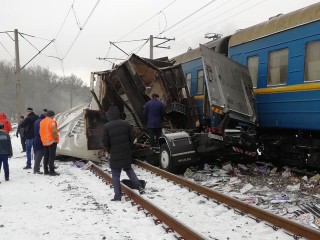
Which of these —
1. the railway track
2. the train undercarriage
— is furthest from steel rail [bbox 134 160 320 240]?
the train undercarriage

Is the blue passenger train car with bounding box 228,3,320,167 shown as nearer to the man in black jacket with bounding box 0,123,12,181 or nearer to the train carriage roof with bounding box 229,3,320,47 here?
the train carriage roof with bounding box 229,3,320,47

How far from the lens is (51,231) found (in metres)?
4.92

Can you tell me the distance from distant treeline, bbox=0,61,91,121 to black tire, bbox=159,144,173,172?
6659 centimetres

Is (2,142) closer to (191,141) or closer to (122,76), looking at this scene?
(122,76)

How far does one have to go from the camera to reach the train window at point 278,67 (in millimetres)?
8469

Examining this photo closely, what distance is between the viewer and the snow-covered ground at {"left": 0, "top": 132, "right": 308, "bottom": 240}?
15.7ft

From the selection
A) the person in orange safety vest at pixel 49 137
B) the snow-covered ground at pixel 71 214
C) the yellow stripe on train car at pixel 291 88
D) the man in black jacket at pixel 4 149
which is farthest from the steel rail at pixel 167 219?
the yellow stripe on train car at pixel 291 88

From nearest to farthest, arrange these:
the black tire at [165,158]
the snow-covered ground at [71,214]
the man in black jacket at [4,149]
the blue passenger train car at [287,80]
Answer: the snow-covered ground at [71,214] → the blue passenger train car at [287,80] → the man in black jacket at [4,149] → the black tire at [165,158]

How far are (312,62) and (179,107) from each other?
4016mm

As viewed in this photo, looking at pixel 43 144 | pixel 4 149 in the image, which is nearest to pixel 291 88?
pixel 43 144

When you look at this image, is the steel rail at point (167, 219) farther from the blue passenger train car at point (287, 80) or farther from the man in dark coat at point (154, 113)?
the blue passenger train car at point (287, 80)

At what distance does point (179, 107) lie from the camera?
10656 mm

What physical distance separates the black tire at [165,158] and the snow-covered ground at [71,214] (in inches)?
50.1

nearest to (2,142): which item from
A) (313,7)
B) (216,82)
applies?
(216,82)
